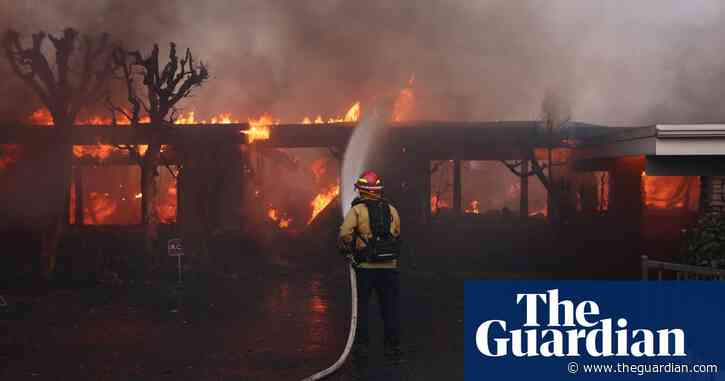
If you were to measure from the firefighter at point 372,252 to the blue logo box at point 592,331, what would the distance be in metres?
2.52

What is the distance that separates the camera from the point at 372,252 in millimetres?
7238

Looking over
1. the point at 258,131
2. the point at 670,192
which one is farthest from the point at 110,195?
the point at 670,192

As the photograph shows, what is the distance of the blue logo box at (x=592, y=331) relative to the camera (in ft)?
15.4

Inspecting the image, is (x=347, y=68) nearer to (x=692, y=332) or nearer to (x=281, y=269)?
(x=281, y=269)

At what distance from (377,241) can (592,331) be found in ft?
9.73

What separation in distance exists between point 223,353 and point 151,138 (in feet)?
27.8

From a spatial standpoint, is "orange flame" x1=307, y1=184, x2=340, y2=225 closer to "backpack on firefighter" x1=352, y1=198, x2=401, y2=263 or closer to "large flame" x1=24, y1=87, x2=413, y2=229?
"large flame" x1=24, y1=87, x2=413, y2=229

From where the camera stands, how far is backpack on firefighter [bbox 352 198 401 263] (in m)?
7.23

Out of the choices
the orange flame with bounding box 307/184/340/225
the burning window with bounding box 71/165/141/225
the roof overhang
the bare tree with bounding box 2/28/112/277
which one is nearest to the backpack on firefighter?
the roof overhang

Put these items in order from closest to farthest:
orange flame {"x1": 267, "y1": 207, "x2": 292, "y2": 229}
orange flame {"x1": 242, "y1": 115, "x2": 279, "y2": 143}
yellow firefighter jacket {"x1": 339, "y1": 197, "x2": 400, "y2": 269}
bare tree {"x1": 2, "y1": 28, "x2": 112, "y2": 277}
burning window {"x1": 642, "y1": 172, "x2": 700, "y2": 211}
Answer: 1. yellow firefighter jacket {"x1": 339, "y1": 197, "x2": 400, "y2": 269}
2. bare tree {"x1": 2, "y1": 28, "x2": 112, "y2": 277}
3. burning window {"x1": 642, "y1": 172, "x2": 700, "y2": 211}
4. orange flame {"x1": 242, "y1": 115, "x2": 279, "y2": 143}
5. orange flame {"x1": 267, "y1": 207, "x2": 292, "y2": 229}

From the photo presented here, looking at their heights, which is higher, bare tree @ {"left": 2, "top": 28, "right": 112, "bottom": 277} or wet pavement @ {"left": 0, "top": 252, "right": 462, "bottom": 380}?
bare tree @ {"left": 2, "top": 28, "right": 112, "bottom": 277}

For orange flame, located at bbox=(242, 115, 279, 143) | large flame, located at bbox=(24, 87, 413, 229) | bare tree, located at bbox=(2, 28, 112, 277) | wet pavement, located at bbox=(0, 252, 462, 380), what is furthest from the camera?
large flame, located at bbox=(24, 87, 413, 229)

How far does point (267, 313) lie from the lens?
9844mm

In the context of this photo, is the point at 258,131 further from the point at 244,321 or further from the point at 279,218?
the point at 244,321
